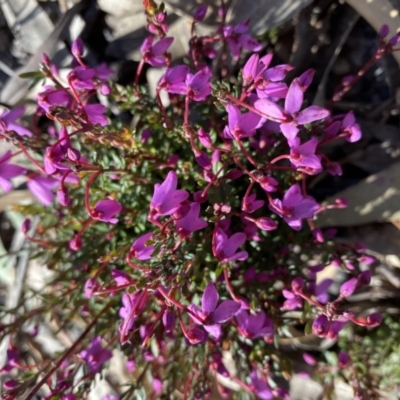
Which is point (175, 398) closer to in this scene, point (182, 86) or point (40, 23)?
point (182, 86)

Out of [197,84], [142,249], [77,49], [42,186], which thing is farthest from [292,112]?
[42,186]

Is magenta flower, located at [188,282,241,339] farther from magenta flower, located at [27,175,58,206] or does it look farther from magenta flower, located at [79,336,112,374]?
magenta flower, located at [27,175,58,206]

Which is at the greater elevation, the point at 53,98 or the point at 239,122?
the point at 53,98

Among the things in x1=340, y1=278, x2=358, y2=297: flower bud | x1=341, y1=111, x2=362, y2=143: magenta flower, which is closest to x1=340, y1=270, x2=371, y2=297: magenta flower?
x1=340, y1=278, x2=358, y2=297: flower bud

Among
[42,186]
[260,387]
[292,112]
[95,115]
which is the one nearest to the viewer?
[292,112]

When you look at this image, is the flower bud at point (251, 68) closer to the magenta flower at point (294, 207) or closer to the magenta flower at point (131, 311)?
the magenta flower at point (294, 207)

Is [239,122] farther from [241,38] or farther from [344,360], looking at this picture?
[344,360]
